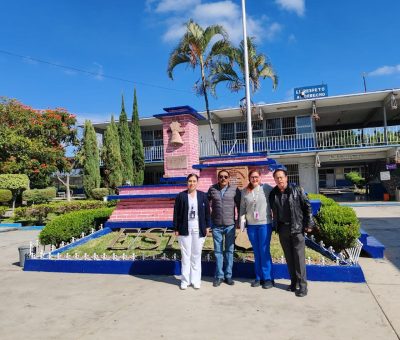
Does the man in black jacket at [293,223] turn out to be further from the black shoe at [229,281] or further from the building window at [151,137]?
the building window at [151,137]

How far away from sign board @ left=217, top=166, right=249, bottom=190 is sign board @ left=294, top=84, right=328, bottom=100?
13847mm

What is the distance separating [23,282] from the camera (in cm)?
554

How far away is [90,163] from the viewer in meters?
20.5

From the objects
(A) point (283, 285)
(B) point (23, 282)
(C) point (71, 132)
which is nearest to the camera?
(A) point (283, 285)

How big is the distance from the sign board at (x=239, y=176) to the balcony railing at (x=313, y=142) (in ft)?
35.4

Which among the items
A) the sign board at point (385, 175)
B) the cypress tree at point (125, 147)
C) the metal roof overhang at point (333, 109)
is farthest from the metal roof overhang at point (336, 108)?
the cypress tree at point (125, 147)

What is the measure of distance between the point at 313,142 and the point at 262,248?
16.8m

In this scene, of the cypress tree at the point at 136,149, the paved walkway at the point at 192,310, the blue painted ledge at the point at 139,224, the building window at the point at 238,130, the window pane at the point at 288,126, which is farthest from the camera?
the building window at the point at 238,130

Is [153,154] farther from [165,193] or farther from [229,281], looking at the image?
[229,281]

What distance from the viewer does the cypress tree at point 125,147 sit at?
812 inches

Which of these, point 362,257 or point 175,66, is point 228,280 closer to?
point 362,257

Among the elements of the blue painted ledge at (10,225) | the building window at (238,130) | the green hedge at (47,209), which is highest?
the building window at (238,130)

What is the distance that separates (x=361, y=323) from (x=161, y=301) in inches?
90.9

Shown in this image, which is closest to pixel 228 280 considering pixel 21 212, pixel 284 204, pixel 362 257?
pixel 284 204
